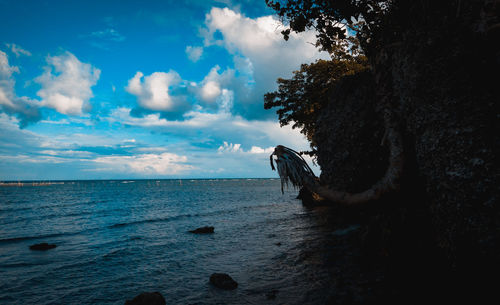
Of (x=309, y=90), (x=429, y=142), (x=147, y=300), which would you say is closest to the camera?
(x=429, y=142)

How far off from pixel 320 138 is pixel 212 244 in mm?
12717

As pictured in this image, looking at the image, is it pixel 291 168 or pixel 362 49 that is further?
pixel 362 49

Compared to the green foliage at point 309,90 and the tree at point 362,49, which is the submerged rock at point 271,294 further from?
the green foliage at point 309,90

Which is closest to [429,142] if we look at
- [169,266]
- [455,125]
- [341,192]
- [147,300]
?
[455,125]

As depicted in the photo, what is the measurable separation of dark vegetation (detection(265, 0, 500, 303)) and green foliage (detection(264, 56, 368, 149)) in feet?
51.3

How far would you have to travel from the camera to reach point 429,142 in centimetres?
428

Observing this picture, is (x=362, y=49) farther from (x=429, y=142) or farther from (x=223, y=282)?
(x=223, y=282)

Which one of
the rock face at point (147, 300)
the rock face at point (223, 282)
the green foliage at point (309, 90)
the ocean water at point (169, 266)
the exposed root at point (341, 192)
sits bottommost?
the ocean water at point (169, 266)

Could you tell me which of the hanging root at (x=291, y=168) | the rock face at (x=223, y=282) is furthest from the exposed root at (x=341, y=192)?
the rock face at (x=223, y=282)

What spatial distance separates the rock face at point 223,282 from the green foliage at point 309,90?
18.4 metres

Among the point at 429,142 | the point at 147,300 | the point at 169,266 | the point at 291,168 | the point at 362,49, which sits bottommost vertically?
the point at 169,266

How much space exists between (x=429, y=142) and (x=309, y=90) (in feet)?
74.5

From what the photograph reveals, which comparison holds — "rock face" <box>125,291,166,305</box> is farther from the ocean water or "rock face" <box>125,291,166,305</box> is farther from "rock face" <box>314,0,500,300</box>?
"rock face" <box>314,0,500,300</box>

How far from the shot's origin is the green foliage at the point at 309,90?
2377 centimetres
